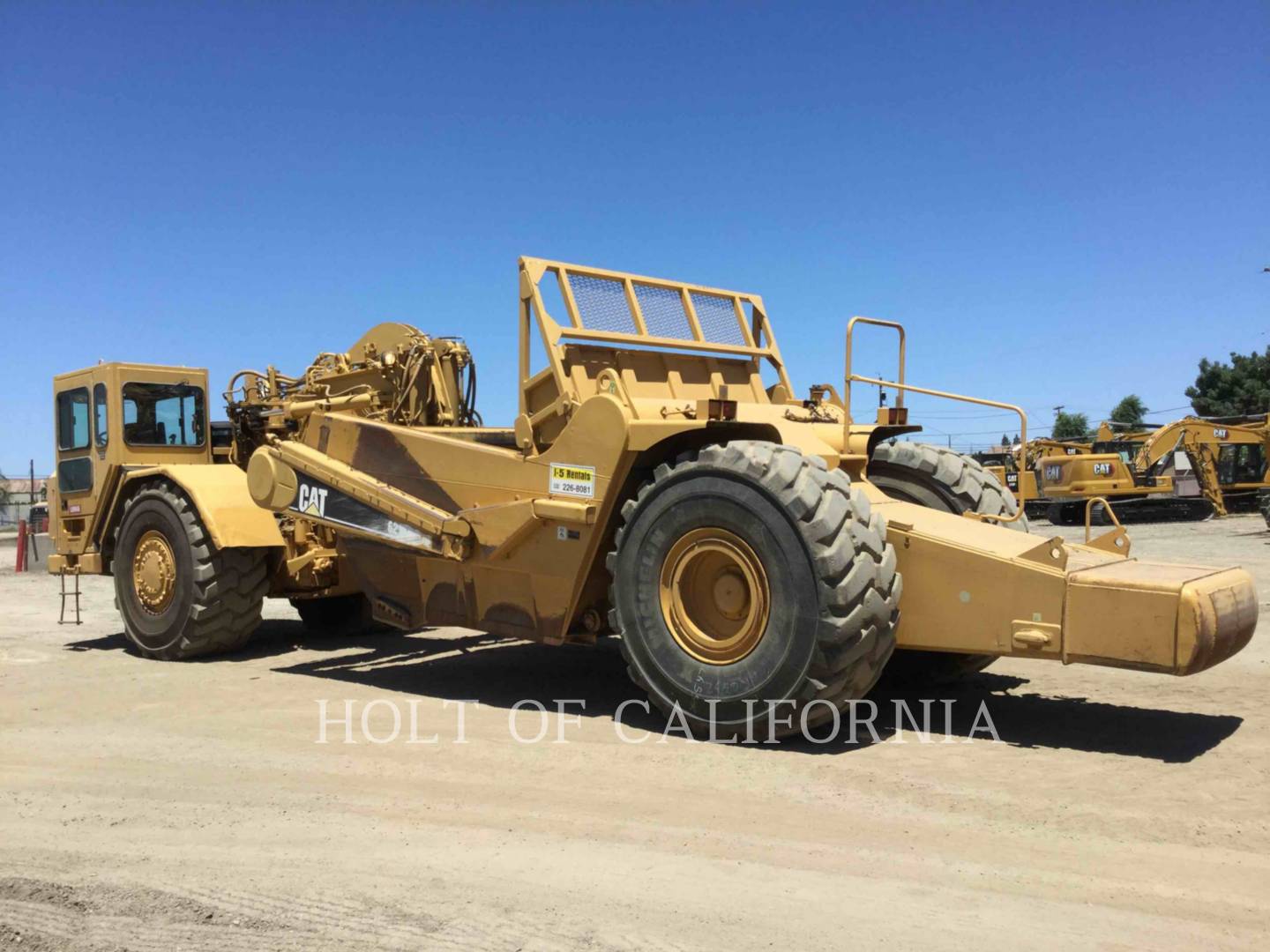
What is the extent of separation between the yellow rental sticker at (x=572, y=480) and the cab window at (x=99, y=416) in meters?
5.72

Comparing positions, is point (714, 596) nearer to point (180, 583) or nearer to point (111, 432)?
point (180, 583)

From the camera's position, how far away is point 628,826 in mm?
4590

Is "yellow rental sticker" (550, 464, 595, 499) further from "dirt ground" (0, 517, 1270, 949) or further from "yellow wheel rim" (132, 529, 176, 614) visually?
"yellow wheel rim" (132, 529, 176, 614)

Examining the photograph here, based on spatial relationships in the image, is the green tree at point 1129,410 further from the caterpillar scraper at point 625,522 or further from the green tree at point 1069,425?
the caterpillar scraper at point 625,522

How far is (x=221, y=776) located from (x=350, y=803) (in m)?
0.96

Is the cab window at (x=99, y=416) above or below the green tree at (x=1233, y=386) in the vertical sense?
below

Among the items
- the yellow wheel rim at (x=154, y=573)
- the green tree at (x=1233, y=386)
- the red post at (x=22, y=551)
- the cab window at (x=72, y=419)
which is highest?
the green tree at (x=1233, y=386)

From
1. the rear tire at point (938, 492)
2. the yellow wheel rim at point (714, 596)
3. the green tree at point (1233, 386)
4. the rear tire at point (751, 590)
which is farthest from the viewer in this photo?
the green tree at point (1233, 386)

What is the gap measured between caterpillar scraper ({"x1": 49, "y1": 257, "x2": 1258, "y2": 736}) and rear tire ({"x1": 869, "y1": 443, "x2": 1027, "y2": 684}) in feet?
0.06

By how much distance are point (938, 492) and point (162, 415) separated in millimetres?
7230

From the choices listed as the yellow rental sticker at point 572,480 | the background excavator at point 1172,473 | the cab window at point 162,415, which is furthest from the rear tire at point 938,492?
the background excavator at point 1172,473

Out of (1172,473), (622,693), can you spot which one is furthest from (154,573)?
(1172,473)

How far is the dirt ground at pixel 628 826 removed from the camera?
11.8 ft

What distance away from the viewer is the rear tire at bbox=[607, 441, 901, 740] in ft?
17.9
